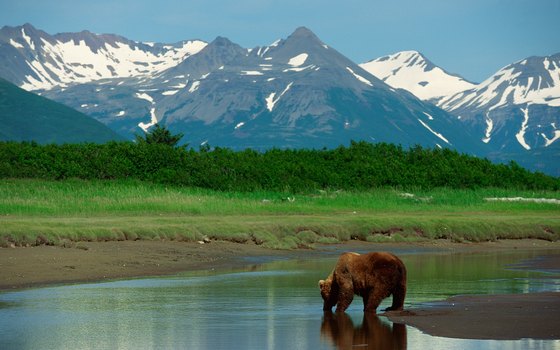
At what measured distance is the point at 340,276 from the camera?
2122 cm

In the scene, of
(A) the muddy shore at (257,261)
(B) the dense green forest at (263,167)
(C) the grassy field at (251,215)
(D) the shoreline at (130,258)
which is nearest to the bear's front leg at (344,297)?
(A) the muddy shore at (257,261)

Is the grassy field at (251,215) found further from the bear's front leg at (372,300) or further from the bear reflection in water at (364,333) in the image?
the bear reflection in water at (364,333)

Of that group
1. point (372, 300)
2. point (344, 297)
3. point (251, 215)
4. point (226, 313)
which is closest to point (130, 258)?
point (226, 313)

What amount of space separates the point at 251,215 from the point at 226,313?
91.3 feet

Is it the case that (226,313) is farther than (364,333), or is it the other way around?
(226,313)

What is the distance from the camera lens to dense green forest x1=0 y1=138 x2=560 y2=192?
6394cm

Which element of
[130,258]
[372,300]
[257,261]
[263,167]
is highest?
[263,167]

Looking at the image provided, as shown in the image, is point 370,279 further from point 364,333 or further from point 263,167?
point 263,167

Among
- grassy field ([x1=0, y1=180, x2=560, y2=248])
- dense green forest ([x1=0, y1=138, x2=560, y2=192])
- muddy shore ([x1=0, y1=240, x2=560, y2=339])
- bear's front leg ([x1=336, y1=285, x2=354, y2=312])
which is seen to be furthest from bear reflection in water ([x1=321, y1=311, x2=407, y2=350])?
dense green forest ([x1=0, y1=138, x2=560, y2=192])

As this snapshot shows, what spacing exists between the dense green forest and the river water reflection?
33.2m

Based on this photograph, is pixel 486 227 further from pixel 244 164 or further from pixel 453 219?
pixel 244 164

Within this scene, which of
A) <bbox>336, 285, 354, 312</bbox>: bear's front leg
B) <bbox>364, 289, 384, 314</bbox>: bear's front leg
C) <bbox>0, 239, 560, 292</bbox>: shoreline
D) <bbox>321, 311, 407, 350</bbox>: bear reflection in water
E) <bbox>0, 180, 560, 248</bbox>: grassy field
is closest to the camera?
<bbox>321, 311, 407, 350</bbox>: bear reflection in water

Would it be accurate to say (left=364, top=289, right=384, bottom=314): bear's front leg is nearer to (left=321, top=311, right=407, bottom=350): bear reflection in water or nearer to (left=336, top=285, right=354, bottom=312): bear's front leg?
(left=321, top=311, right=407, bottom=350): bear reflection in water

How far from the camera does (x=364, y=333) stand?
1930 centimetres
